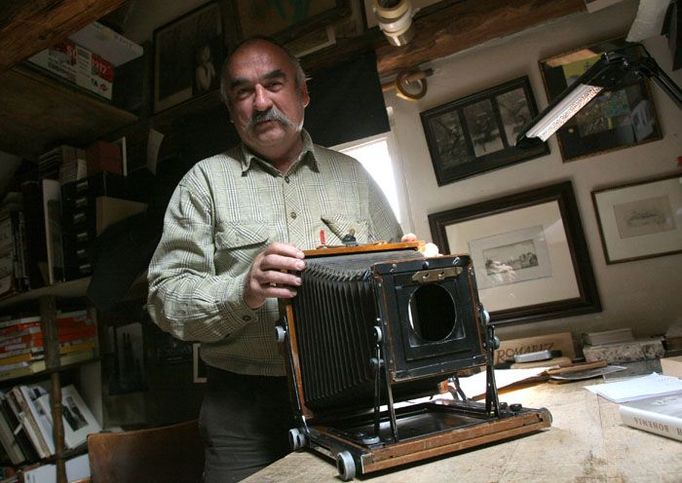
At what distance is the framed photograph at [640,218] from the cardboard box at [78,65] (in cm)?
218

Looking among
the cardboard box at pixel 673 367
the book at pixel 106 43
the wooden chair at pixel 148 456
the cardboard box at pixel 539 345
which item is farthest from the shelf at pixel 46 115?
the cardboard box at pixel 673 367

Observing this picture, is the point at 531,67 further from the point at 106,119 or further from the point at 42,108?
the point at 42,108

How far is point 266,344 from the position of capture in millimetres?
1257

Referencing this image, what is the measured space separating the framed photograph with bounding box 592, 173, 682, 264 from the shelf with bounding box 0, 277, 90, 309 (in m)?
2.22

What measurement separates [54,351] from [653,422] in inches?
103

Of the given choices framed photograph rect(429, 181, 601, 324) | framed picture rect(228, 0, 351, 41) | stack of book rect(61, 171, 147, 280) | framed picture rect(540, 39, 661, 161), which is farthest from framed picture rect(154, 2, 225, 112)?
framed picture rect(540, 39, 661, 161)

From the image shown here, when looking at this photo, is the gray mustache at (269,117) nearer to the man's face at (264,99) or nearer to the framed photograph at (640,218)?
the man's face at (264,99)

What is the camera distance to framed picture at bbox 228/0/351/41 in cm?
212

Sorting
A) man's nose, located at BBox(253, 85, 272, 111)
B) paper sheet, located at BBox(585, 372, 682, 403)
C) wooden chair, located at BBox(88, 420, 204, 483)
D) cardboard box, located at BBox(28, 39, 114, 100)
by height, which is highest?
cardboard box, located at BBox(28, 39, 114, 100)

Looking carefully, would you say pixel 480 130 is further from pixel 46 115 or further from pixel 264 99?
pixel 46 115

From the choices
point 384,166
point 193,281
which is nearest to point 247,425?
point 193,281

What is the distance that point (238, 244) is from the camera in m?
1.30

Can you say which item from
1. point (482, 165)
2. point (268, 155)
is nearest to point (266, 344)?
point (268, 155)

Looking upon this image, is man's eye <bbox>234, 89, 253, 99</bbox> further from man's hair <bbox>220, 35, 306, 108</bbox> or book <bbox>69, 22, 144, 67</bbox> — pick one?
book <bbox>69, 22, 144, 67</bbox>
